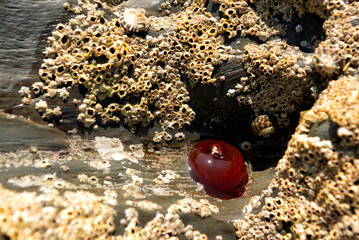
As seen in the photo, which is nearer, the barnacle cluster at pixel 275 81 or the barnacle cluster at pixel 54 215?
the barnacle cluster at pixel 54 215

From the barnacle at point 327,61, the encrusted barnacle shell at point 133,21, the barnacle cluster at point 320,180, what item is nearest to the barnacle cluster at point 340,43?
the barnacle at point 327,61

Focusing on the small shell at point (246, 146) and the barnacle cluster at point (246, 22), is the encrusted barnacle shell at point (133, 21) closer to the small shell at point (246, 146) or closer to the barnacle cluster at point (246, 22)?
the barnacle cluster at point (246, 22)

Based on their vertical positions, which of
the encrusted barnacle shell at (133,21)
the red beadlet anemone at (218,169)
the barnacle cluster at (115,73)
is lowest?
the red beadlet anemone at (218,169)

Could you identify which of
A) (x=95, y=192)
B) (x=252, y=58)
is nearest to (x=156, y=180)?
(x=95, y=192)

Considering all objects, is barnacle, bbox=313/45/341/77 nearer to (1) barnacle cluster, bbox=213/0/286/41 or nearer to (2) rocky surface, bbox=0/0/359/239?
(2) rocky surface, bbox=0/0/359/239

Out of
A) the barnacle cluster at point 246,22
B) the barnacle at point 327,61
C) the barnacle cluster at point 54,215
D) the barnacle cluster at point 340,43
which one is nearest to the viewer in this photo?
the barnacle cluster at point 54,215

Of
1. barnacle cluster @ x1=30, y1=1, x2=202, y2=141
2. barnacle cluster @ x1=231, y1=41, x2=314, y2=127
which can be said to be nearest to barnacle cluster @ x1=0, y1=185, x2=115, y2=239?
barnacle cluster @ x1=30, y1=1, x2=202, y2=141

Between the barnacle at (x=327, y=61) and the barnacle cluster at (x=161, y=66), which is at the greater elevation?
the barnacle at (x=327, y=61)

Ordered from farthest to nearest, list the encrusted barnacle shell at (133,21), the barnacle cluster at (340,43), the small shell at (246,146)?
the small shell at (246,146) → the encrusted barnacle shell at (133,21) → the barnacle cluster at (340,43)
